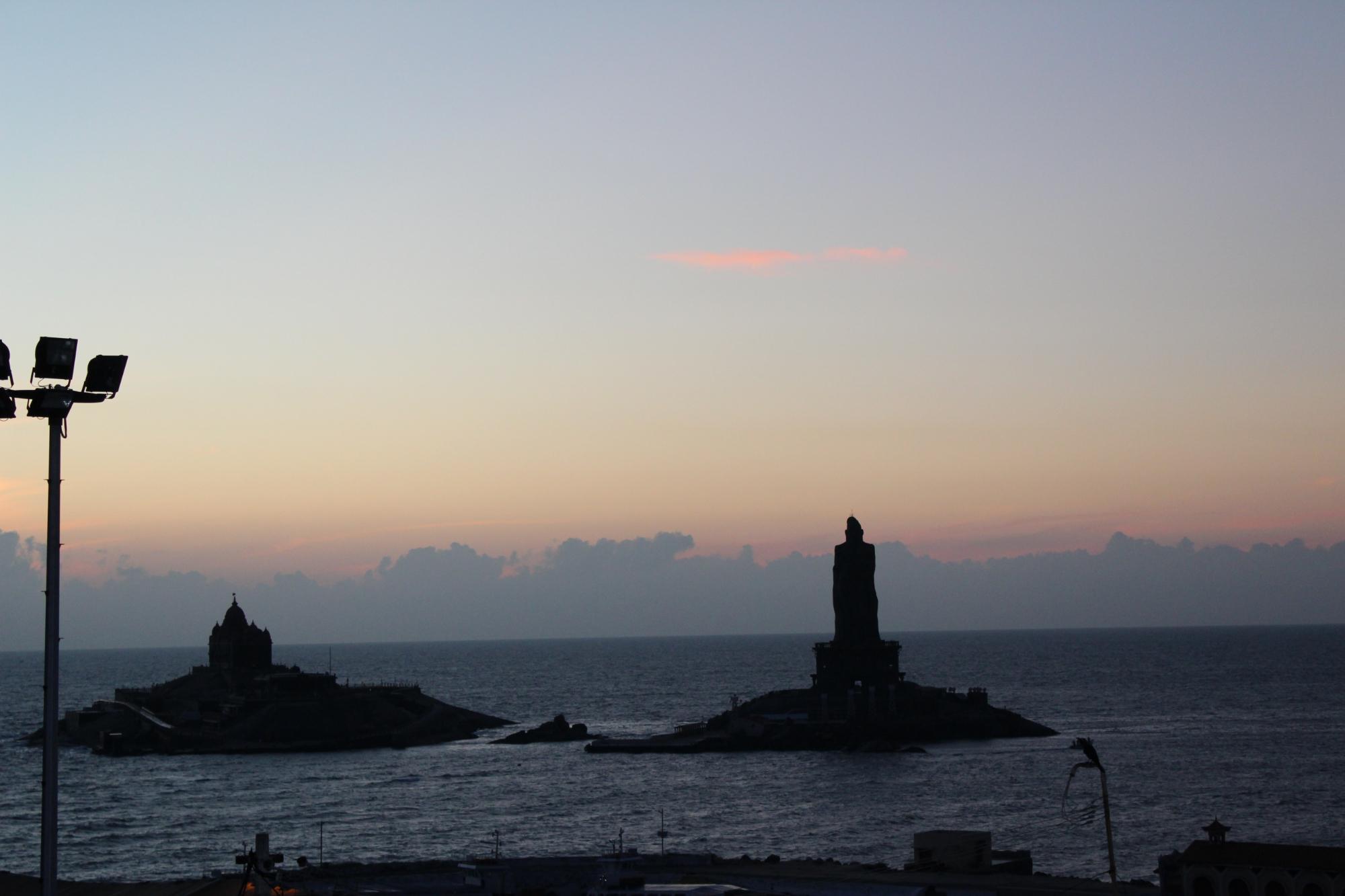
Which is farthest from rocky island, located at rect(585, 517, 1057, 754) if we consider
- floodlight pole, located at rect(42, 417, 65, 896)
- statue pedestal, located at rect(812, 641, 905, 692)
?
floodlight pole, located at rect(42, 417, 65, 896)

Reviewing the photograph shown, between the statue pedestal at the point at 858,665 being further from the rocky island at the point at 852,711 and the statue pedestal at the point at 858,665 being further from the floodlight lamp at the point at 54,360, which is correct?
the floodlight lamp at the point at 54,360

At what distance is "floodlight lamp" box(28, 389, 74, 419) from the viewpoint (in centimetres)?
2361

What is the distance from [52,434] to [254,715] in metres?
150

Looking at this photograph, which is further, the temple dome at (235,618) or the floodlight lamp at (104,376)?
the temple dome at (235,618)

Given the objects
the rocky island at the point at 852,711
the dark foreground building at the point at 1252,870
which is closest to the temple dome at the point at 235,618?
the rocky island at the point at 852,711

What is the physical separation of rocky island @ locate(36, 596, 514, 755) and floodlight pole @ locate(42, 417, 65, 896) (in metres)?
144

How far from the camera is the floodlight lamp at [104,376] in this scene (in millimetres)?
24375

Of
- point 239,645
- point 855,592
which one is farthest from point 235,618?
point 855,592

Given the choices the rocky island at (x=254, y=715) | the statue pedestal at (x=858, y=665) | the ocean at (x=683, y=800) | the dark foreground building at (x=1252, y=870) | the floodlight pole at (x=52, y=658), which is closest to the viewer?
the floodlight pole at (x=52, y=658)

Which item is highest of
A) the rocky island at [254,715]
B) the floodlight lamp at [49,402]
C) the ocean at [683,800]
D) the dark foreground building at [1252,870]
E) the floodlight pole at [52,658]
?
the floodlight lamp at [49,402]

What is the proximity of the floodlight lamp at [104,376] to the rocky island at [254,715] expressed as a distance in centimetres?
14485

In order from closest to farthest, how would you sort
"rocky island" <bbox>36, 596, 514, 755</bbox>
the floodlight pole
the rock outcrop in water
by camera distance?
the floodlight pole, "rocky island" <bbox>36, 596, 514, 755</bbox>, the rock outcrop in water

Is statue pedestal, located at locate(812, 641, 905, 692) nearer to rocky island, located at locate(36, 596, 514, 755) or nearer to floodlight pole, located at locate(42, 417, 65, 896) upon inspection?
rocky island, located at locate(36, 596, 514, 755)

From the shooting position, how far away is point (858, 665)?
162500 mm
